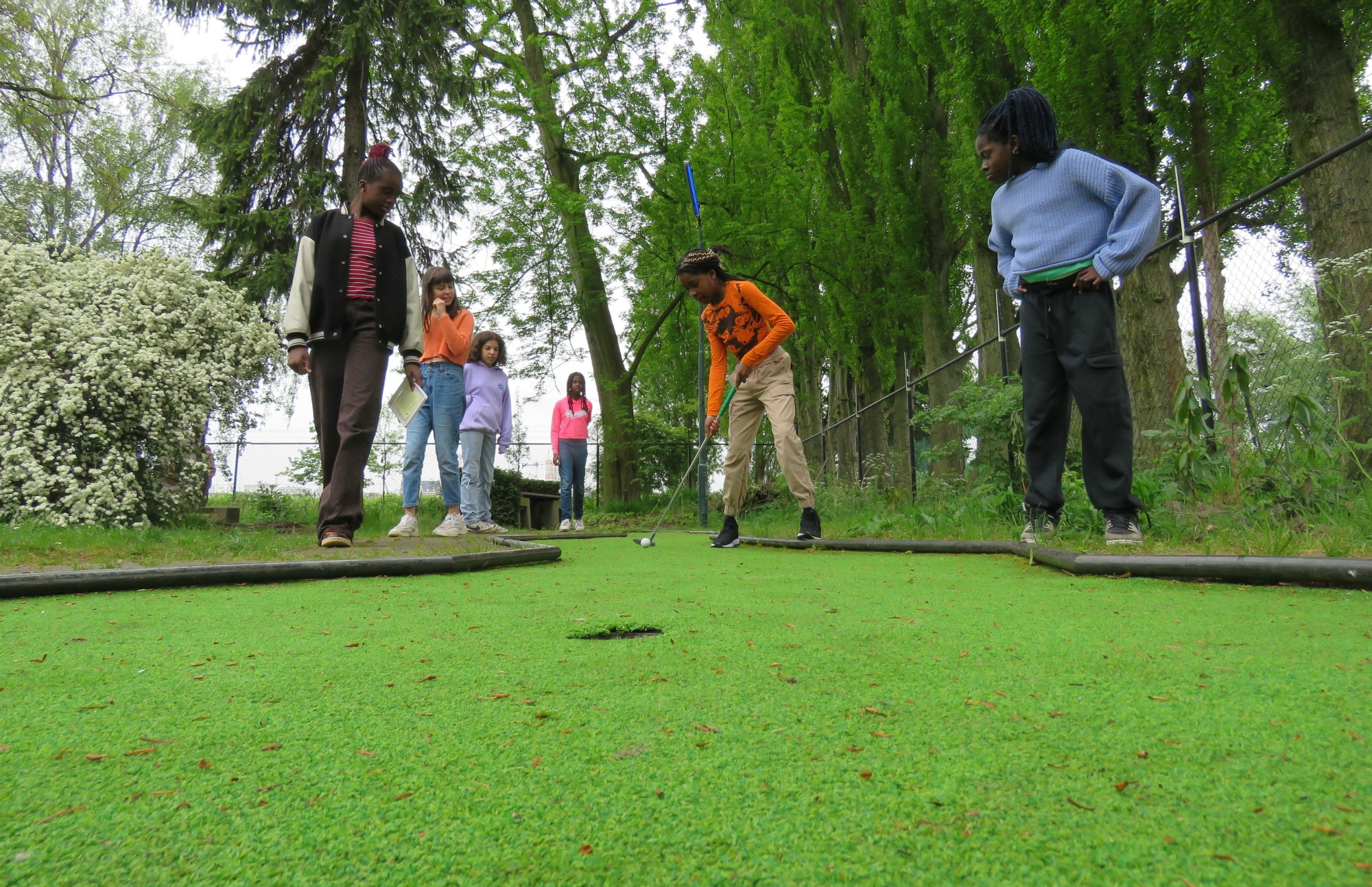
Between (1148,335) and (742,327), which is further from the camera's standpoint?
(1148,335)

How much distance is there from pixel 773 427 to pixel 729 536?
87 cm

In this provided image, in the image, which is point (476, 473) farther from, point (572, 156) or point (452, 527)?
point (572, 156)

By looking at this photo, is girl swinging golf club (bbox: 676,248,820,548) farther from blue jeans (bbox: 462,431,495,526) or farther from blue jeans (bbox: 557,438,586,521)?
blue jeans (bbox: 557,438,586,521)

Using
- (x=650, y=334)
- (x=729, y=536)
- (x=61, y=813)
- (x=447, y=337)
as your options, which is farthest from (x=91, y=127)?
(x=61, y=813)

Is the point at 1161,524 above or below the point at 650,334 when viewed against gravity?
below

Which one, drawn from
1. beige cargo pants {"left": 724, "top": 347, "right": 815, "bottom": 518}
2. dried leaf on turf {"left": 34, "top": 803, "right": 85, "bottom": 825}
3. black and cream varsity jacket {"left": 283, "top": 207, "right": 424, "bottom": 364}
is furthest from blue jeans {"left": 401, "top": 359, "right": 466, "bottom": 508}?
dried leaf on turf {"left": 34, "top": 803, "right": 85, "bottom": 825}

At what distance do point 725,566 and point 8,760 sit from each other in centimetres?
314

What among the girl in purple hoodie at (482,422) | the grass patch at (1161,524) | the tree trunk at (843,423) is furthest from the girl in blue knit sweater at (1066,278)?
the tree trunk at (843,423)

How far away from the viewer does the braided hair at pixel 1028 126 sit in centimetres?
354

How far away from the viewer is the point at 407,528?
5.61 metres

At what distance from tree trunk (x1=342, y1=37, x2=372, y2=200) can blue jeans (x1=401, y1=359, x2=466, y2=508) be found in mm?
7170

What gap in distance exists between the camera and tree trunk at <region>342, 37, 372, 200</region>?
11.9 metres

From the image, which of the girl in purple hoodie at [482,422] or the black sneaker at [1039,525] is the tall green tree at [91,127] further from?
the black sneaker at [1039,525]

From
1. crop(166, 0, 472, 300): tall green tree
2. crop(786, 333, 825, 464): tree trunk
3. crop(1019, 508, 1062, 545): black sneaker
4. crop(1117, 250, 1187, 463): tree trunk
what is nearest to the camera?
crop(1019, 508, 1062, 545): black sneaker
